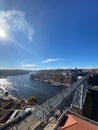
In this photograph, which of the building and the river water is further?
the river water

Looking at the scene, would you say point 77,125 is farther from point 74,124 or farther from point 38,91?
point 38,91

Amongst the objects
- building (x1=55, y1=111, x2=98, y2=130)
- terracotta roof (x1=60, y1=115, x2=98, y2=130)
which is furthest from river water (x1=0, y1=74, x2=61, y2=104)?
terracotta roof (x1=60, y1=115, x2=98, y2=130)

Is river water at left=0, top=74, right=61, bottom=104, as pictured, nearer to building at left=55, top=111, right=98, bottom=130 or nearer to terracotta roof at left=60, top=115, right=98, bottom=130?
building at left=55, top=111, right=98, bottom=130

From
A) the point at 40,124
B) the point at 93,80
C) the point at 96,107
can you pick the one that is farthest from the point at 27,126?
the point at 93,80

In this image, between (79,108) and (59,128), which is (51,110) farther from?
(79,108)

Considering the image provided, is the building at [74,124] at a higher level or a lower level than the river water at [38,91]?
higher

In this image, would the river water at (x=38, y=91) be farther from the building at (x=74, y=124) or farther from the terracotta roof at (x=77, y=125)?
the terracotta roof at (x=77, y=125)

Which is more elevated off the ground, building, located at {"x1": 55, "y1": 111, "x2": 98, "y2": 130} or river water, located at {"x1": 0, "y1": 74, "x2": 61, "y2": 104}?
building, located at {"x1": 55, "y1": 111, "x2": 98, "y2": 130}

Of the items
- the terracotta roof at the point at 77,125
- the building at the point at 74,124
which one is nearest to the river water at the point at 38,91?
the building at the point at 74,124
